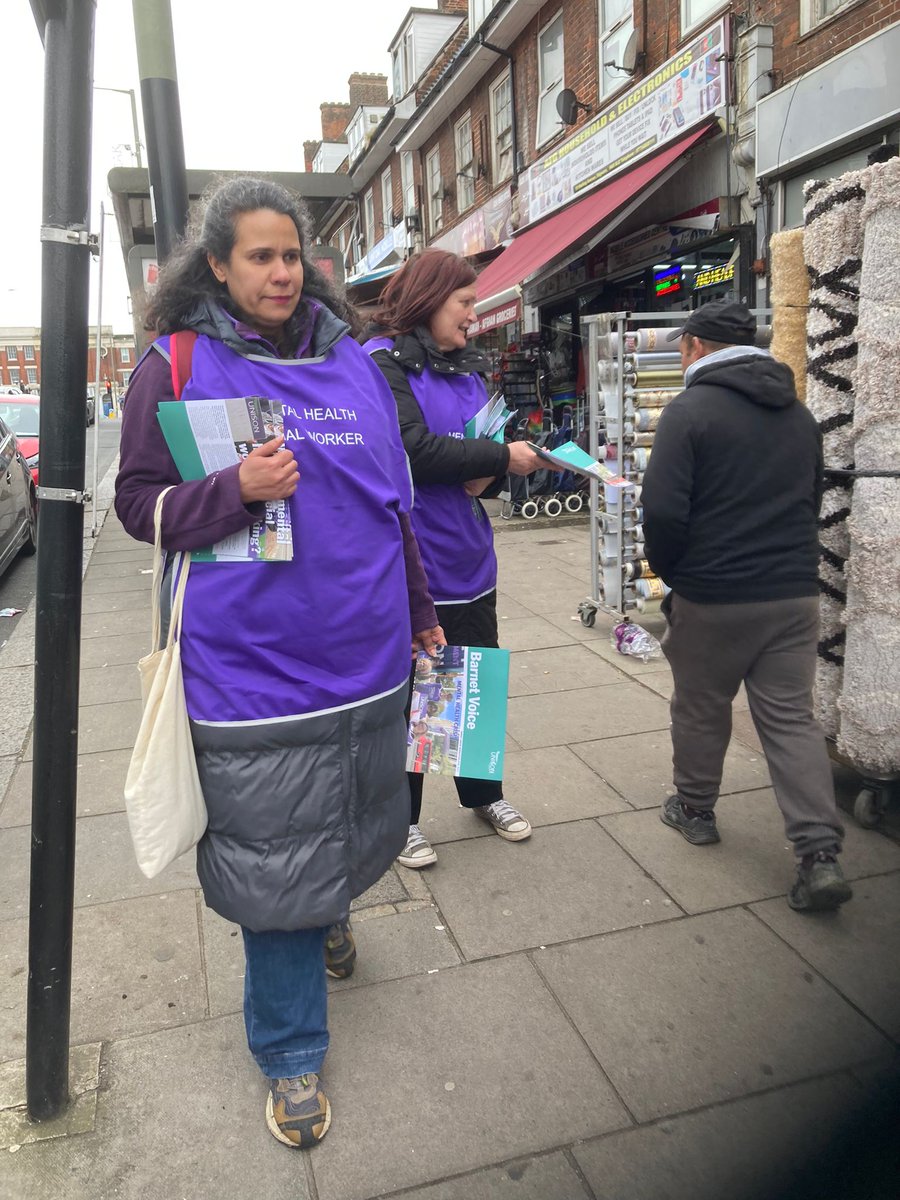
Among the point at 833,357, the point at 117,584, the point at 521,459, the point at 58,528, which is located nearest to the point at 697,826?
the point at 521,459

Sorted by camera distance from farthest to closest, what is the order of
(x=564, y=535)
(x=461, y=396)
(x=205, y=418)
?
(x=564, y=535) < (x=461, y=396) < (x=205, y=418)

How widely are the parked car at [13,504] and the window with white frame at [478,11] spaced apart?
11.4 m

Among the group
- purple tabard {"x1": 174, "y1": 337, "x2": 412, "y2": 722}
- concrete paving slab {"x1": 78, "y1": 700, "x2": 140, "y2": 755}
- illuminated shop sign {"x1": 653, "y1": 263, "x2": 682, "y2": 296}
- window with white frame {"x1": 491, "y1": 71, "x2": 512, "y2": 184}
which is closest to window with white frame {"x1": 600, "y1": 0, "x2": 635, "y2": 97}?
illuminated shop sign {"x1": 653, "y1": 263, "x2": 682, "y2": 296}

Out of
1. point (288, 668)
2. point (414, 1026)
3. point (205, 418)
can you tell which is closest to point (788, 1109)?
point (414, 1026)

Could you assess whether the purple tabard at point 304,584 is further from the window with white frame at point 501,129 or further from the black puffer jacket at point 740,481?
the window with white frame at point 501,129

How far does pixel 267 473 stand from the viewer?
1.75 m

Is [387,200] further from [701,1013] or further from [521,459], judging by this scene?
[701,1013]

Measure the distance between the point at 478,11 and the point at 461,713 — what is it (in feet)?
55.7

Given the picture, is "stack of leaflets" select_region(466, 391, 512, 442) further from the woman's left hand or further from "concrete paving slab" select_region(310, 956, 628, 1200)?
"concrete paving slab" select_region(310, 956, 628, 1200)

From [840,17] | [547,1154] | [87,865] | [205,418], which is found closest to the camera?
[205,418]

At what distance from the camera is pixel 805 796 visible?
9.32ft

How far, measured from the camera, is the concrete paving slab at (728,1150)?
1893 millimetres

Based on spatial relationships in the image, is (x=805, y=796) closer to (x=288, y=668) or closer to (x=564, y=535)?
(x=288, y=668)

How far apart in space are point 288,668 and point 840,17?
833cm
